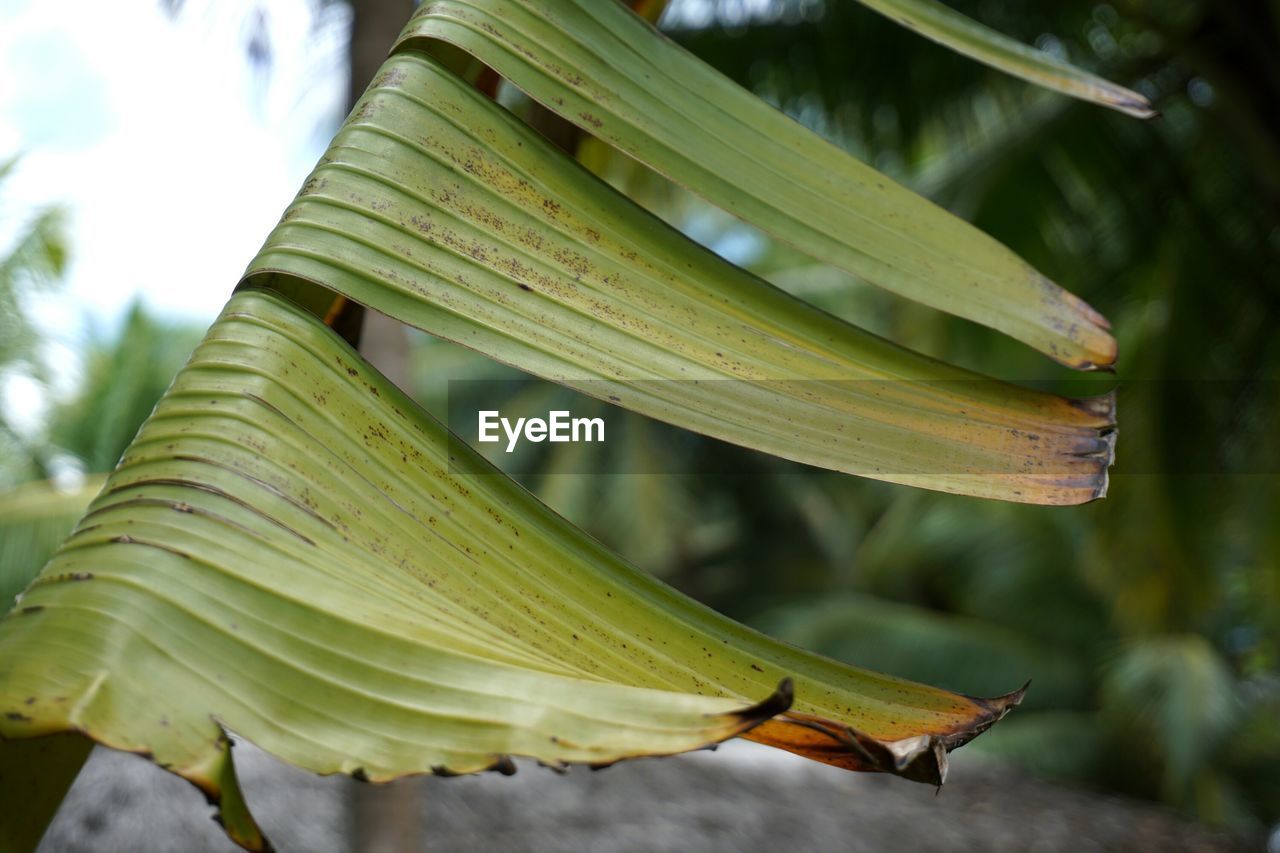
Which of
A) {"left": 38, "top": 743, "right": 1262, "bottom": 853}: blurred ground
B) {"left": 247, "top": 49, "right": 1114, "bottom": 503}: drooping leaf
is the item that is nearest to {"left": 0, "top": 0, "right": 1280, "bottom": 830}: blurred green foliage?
{"left": 247, "top": 49, "right": 1114, "bottom": 503}: drooping leaf

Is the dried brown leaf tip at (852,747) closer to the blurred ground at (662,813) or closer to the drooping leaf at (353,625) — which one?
the drooping leaf at (353,625)

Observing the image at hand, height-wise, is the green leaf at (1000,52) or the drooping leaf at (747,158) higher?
the green leaf at (1000,52)

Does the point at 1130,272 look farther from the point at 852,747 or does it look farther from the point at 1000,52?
the point at 852,747

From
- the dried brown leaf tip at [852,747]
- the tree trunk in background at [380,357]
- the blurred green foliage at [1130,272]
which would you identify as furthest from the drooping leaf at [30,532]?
the dried brown leaf tip at [852,747]

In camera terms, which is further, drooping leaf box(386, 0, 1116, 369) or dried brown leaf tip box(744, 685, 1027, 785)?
drooping leaf box(386, 0, 1116, 369)

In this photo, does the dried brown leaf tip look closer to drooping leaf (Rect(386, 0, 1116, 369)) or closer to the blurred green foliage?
drooping leaf (Rect(386, 0, 1116, 369))

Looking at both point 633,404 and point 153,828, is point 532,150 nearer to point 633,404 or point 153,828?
point 633,404
